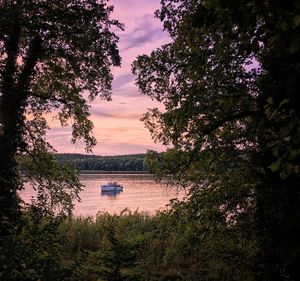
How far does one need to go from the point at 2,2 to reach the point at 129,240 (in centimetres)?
850

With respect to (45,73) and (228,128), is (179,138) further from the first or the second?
(45,73)

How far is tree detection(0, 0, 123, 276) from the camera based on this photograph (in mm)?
13836

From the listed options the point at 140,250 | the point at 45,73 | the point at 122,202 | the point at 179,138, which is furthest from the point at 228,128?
the point at 122,202

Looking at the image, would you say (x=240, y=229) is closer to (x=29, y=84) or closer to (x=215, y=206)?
(x=215, y=206)

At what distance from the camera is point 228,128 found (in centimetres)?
1106

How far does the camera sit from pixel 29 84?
595 inches

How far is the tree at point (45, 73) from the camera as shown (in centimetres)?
1384

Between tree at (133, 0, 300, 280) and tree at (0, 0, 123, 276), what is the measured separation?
4.07 m

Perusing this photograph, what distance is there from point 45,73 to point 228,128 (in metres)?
9.01

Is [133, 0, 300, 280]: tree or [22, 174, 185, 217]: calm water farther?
[22, 174, 185, 217]: calm water

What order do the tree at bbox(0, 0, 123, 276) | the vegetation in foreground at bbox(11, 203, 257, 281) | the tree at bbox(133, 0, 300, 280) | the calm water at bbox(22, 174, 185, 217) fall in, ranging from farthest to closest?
the calm water at bbox(22, 174, 185, 217) < the tree at bbox(0, 0, 123, 276) < the tree at bbox(133, 0, 300, 280) < the vegetation in foreground at bbox(11, 203, 257, 281)

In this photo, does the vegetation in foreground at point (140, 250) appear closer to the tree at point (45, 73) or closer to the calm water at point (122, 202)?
the tree at point (45, 73)

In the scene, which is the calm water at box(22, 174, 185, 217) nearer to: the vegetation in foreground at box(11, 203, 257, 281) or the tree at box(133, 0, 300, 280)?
the vegetation in foreground at box(11, 203, 257, 281)

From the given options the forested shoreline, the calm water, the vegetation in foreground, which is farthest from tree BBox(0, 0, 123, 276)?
the calm water
